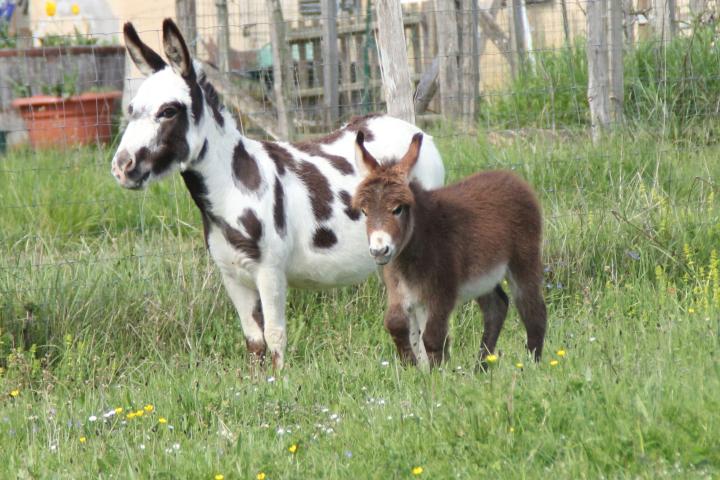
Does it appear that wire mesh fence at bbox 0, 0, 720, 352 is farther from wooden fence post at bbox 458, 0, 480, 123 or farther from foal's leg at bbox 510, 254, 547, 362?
foal's leg at bbox 510, 254, 547, 362

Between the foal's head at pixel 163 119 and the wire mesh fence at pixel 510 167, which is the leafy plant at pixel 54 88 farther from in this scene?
the foal's head at pixel 163 119

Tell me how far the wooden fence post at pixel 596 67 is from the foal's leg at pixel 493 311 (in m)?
2.87

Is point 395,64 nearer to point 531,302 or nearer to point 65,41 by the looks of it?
point 531,302

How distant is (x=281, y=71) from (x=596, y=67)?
9.19ft

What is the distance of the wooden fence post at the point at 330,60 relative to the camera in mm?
9836

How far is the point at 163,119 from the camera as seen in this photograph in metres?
5.43

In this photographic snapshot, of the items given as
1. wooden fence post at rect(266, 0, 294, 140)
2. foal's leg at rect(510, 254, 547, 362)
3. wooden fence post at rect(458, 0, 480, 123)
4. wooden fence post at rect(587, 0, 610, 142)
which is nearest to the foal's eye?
foal's leg at rect(510, 254, 547, 362)

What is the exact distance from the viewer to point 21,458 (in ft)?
14.6

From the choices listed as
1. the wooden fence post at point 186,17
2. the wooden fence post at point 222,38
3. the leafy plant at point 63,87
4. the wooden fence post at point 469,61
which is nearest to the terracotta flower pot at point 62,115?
the leafy plant at point 63,87

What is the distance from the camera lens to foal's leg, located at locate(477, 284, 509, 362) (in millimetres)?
5969

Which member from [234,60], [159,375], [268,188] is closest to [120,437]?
[159,375]

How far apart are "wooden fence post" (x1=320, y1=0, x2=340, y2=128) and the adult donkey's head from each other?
396 centimetres

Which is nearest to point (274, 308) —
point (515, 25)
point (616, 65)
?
point (616, 65)

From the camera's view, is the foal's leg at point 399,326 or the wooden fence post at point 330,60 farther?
the wooden fence post at point 330,60
